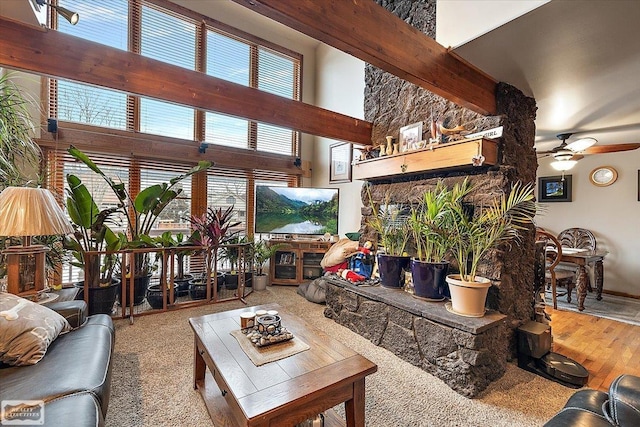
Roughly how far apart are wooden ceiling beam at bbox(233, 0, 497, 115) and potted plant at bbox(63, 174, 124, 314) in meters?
2.86

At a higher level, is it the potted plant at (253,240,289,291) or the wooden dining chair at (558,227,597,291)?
the wooden dining chair at (558,227,597,291)

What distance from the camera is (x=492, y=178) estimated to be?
2455 millimetres

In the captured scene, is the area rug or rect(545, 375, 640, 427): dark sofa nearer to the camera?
rect(545, 375, 640, 427): dark sofa

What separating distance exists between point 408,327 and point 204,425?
1623 millimetres

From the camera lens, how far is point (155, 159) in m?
4.25

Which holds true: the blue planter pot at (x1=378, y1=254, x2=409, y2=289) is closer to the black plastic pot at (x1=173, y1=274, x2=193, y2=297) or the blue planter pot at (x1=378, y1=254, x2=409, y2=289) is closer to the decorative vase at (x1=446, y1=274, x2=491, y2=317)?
the decorative vase at (x1=446, y1=274, x2=491, y2=317)

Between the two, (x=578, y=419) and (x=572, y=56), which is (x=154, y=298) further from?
(x=572, y=56)

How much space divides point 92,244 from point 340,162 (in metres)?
3.67

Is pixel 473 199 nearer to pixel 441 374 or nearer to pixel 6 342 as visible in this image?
pixel 441 374

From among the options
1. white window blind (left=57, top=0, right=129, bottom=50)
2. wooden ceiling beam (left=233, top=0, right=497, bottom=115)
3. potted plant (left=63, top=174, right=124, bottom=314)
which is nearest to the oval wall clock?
wooden ceiling beam (left=233, top=0, right=497, bottom=115)

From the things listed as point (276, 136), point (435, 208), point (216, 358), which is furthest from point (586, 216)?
point (216, 358)

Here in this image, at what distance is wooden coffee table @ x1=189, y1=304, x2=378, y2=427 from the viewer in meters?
1.17

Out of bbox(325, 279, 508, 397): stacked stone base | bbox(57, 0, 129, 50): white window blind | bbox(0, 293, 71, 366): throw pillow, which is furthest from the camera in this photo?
bbox(57, 0, 129, 50): white window blind

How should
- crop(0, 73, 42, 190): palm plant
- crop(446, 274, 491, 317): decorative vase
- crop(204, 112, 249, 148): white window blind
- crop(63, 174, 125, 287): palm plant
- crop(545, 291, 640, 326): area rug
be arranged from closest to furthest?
crop(446, 274, 491, 317): decorative vase
crop(0, 73, 42, 190): palm plant
crop(63, 174, 125, 287): palm plant
crop(545, 291, 640, 326): area rug
crop(204, 112, 249, 148): white window blind
